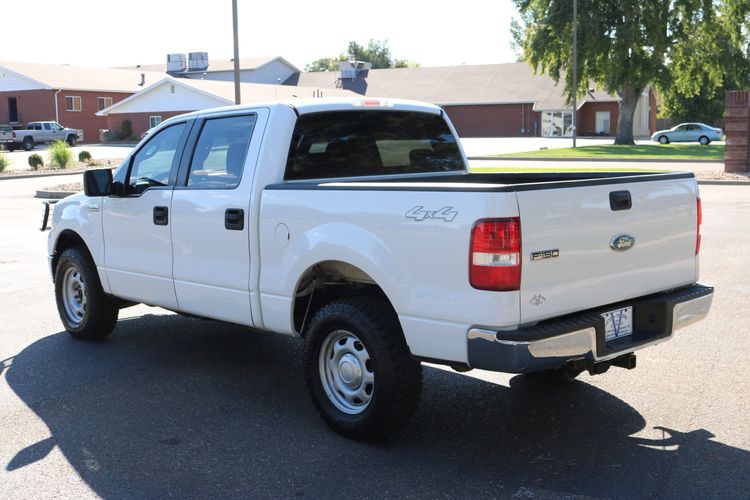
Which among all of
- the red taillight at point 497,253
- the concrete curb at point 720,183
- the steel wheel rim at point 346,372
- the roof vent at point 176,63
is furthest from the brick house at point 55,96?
the red taillight at point 497,253

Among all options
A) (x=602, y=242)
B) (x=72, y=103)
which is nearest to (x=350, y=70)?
(x=72, y=103)

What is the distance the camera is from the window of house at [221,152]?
6066 millimetres

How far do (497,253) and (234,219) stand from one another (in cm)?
212

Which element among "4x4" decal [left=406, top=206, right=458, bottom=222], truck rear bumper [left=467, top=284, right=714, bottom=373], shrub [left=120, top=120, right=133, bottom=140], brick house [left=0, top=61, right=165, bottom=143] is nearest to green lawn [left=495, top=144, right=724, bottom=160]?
truck rear bumper [left=467, top=284, right=714, bottom=373]

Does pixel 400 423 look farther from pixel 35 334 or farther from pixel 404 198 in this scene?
pixel 35 334

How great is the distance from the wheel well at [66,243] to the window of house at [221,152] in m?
1.89

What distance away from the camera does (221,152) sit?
6.27 meters

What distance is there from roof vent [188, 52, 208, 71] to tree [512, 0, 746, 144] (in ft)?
150

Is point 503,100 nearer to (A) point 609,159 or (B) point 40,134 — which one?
(B) point 40,134

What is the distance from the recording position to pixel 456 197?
4.56 meters

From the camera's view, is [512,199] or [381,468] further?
[381,468]

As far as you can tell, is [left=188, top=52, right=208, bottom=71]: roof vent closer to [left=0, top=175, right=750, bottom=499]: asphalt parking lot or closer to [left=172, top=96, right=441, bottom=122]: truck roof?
[left=0, top=175, right=750, bottom=499]: asphalt parking lot

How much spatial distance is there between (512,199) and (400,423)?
4.89 ft

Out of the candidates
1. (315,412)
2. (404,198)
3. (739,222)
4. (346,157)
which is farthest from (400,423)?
(739,222)
